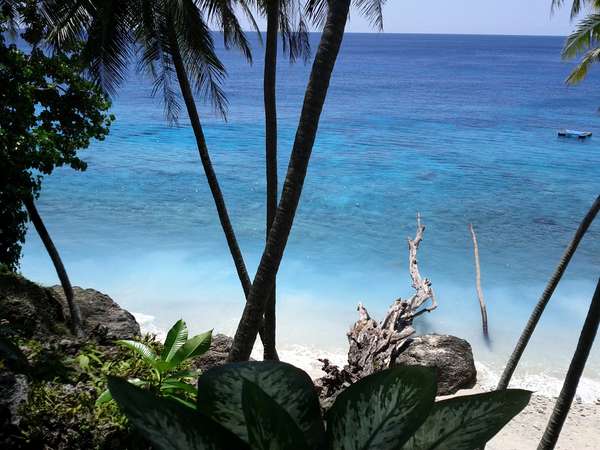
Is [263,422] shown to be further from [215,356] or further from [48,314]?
[48,314]

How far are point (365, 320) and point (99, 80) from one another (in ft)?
15.9

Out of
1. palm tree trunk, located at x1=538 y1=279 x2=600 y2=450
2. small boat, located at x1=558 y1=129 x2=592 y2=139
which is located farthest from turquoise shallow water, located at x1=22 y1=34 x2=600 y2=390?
palm tree trunk, located at x1=538 y1=279 x2=600 y2=450

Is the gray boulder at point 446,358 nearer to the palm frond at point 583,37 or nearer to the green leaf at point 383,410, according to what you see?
the palm frond at point 583,37

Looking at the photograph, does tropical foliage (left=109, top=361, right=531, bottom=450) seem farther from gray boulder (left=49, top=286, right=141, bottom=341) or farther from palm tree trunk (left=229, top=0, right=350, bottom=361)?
gray boulder (left=49, top=286, right=141, bottom=341)

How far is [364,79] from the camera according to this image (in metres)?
61.3

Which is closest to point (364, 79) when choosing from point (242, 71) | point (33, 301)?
point (242, 71)

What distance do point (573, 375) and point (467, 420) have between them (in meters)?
3.42

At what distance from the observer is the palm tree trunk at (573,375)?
391cm

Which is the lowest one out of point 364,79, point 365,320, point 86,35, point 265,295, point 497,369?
point 497,369

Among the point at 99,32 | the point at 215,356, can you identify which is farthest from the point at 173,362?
the point at 99,32

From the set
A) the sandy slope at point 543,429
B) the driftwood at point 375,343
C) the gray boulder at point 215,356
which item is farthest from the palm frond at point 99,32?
the sandy slope at point 543,429

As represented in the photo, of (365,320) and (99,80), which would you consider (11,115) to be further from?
(365,320)

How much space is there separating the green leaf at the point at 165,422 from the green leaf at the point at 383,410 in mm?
192

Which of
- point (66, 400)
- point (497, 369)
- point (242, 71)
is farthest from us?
point (242, 71)
